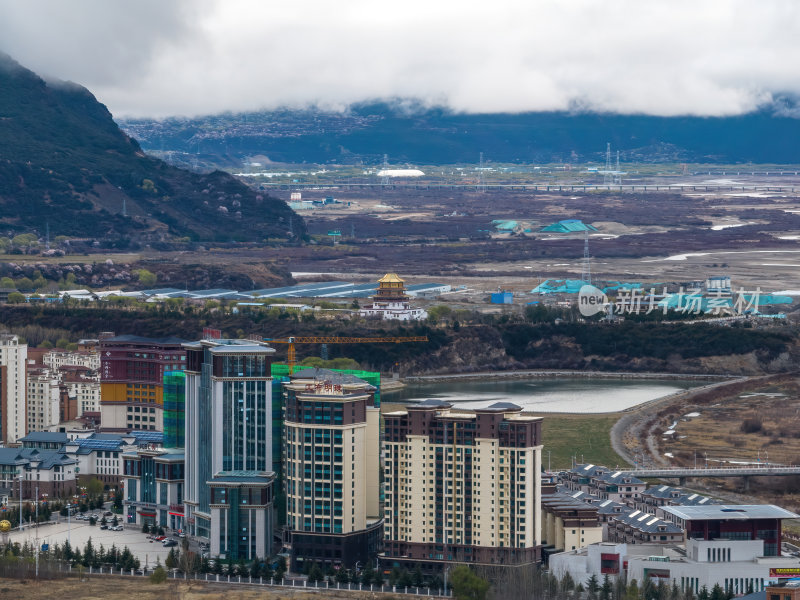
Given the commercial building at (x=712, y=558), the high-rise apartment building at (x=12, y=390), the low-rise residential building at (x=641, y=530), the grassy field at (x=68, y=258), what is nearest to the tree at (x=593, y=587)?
the commercial building at (x=712, y=558)

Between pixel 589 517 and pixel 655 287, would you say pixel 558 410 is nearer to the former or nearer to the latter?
pixel 589 517

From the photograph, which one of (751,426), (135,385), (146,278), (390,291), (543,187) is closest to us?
(135,385)

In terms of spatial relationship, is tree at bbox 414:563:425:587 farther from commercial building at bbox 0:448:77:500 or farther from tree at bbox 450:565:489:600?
commercial building at bbox 0:448:77:500

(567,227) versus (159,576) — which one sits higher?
(567,227)

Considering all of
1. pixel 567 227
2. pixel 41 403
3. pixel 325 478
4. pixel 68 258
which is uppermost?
pixel 567 227

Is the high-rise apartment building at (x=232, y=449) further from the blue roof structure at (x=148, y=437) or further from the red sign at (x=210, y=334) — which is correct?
the blue roof structure at (x=148, y=437)

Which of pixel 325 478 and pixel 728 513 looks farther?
pixel 325 478

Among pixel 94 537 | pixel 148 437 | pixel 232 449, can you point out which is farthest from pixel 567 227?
pixel 232 449

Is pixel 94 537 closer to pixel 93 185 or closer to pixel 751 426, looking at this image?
pixel 751 426
